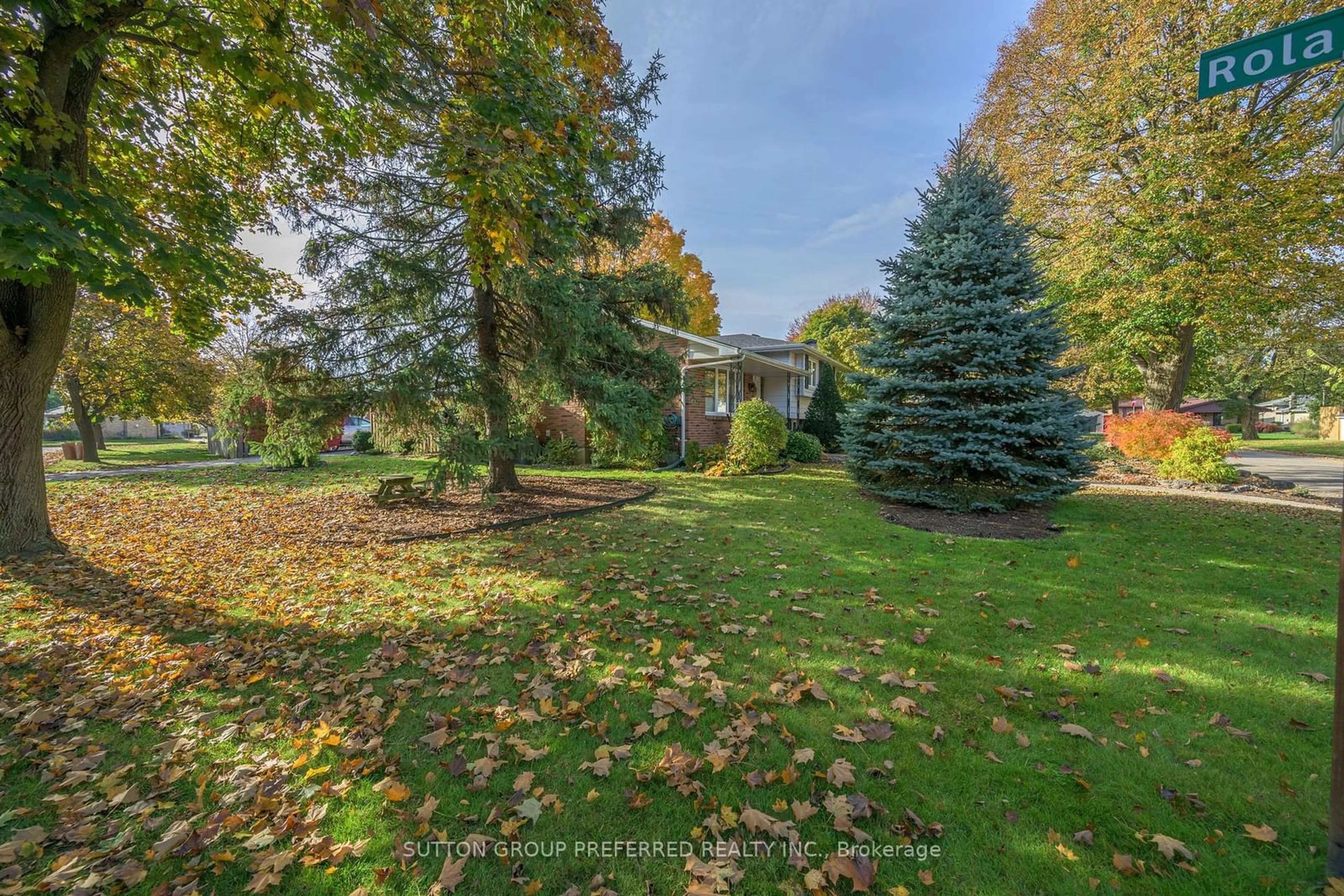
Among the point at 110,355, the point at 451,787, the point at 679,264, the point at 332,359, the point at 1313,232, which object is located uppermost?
the point at 679,264

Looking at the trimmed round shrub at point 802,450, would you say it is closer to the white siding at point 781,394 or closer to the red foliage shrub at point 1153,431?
the white siding at point 781,394

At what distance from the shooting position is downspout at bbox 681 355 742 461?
15.8 meters

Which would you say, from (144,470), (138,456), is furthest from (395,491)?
(138,456)

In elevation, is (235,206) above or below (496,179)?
above

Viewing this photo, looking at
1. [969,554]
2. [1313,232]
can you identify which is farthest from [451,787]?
[1313,232]

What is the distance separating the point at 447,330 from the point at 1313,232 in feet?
66.3

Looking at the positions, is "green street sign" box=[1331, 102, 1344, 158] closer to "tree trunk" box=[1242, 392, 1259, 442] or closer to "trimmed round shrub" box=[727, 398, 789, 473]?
"trimmed round shrub" box=[727, 398, 789, 473]

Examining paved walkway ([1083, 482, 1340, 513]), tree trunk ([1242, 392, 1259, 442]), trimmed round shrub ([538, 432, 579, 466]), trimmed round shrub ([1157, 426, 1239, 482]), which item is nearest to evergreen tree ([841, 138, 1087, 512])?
paved walkway ([1083, 482, 1340, 513])

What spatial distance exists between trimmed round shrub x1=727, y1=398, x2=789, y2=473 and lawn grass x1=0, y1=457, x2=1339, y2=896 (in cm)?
778

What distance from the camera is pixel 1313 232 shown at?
12070 mm

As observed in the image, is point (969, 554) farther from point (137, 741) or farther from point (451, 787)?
point (137, 741)

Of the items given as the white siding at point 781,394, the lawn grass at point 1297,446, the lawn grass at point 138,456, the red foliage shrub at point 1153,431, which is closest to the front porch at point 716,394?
the white siding at point 781,394

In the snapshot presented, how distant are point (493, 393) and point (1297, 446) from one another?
153ft

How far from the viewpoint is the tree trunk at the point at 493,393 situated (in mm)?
8570
